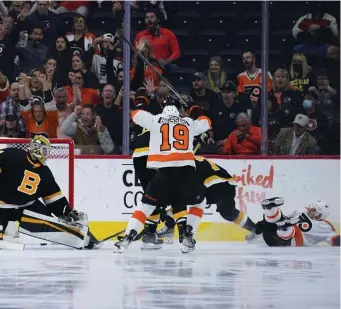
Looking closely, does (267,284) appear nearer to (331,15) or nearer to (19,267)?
(19,267)

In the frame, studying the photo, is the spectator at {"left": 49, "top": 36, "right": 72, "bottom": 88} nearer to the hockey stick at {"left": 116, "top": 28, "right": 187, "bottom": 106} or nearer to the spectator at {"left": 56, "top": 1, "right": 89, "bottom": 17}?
the spectator at {"left": 56, "top": 1, "right": 89, "bottom": 17}

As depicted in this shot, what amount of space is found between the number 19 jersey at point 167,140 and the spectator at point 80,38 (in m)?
1.87

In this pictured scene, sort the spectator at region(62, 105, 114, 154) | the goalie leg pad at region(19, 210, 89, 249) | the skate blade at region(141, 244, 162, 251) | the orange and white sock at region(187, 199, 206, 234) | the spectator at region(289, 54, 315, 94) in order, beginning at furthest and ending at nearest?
the spectator at region(289, 54, 315, 94)
the spectator at region(62, 105, 114, 154)
the skate blade at region(141, 244, 162, 251)
the goalie leg pad at region(19, 210, 89, 249)
the orange and white sock at region(187, 199, 206, 234)

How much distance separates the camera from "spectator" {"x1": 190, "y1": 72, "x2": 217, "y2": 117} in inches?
394

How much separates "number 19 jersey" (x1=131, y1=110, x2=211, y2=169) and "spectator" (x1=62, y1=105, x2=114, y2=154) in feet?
4.68

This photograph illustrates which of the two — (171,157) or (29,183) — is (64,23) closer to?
(29,183)

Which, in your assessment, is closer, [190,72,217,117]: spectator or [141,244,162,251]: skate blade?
[141,244,162,251]: skate blade

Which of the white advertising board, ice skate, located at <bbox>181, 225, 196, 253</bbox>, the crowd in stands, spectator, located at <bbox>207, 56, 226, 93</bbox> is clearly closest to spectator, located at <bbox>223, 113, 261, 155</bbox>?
the crowd in stands

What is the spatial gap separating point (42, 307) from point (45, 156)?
335cm

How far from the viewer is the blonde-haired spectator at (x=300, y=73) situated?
400 inches

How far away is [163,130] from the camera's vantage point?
27.3ft

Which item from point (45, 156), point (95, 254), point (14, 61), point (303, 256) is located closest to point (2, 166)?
point (45, 156)

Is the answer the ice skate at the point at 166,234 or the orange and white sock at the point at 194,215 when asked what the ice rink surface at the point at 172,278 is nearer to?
the orange and white sock at the point at 194,215

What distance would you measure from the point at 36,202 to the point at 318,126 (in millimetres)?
2771
